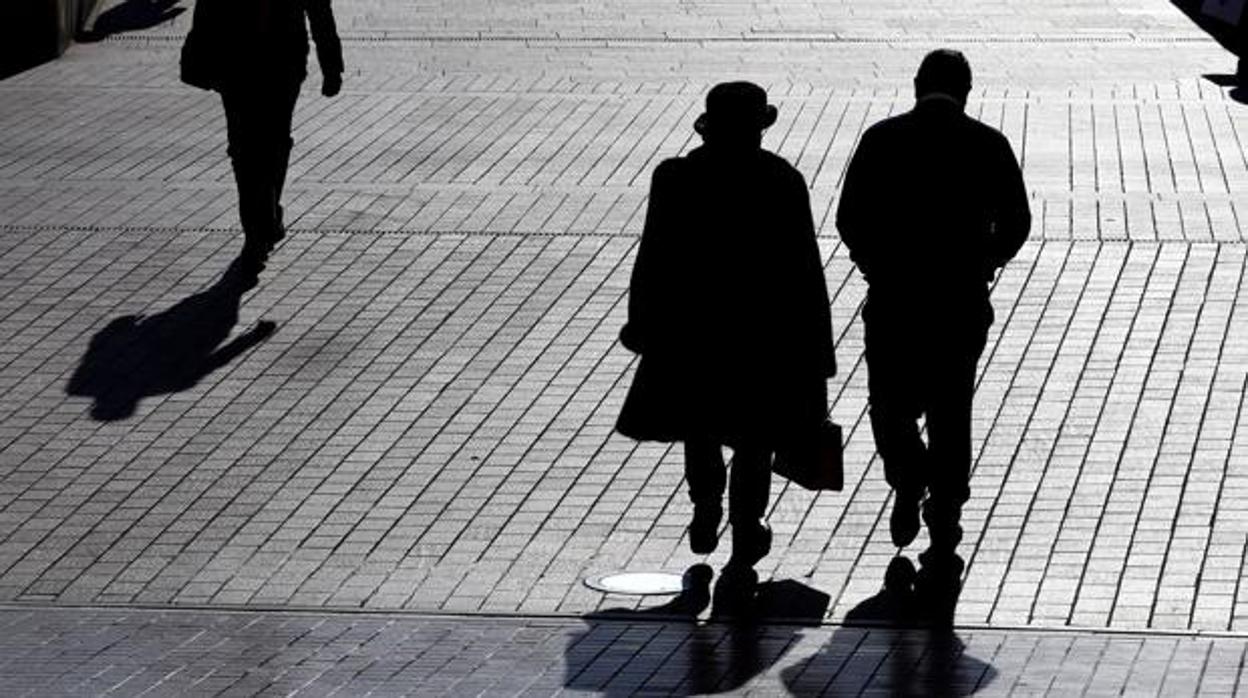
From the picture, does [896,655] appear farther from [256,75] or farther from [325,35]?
[325,35]

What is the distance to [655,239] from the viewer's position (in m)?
9.19

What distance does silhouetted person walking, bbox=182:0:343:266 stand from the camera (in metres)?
14.1

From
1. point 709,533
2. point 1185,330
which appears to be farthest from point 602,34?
point 709,533

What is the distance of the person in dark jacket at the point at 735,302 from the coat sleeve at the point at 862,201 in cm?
13

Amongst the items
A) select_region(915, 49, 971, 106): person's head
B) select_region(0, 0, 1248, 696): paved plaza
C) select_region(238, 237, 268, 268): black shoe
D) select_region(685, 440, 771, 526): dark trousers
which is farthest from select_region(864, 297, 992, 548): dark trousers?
select_region(238, 237, 268, 268): black shoe

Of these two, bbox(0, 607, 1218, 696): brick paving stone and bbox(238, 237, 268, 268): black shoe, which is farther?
bbox(238, 237, 268, 268): black shoe

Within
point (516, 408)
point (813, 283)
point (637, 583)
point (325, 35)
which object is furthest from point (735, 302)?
point (325, 35)

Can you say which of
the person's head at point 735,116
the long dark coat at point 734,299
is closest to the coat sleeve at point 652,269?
the long dark coat at point 734,299

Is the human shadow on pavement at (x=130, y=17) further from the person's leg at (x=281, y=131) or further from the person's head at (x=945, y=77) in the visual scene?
the person's head at (x=945, y=77)

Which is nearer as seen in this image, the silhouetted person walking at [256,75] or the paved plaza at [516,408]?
the paved plaza at [516,408]

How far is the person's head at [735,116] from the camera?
9070 millimetres

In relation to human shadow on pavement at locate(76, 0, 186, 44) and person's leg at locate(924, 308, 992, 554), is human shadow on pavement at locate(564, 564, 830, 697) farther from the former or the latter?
human shadow on pavement at locate(76, 0, 186, 44)

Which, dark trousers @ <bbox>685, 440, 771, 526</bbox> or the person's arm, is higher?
dark trousers @ <bbox>685, 440, 771, 526</bbox>

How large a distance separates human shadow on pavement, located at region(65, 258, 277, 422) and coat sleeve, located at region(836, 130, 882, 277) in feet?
12.5
